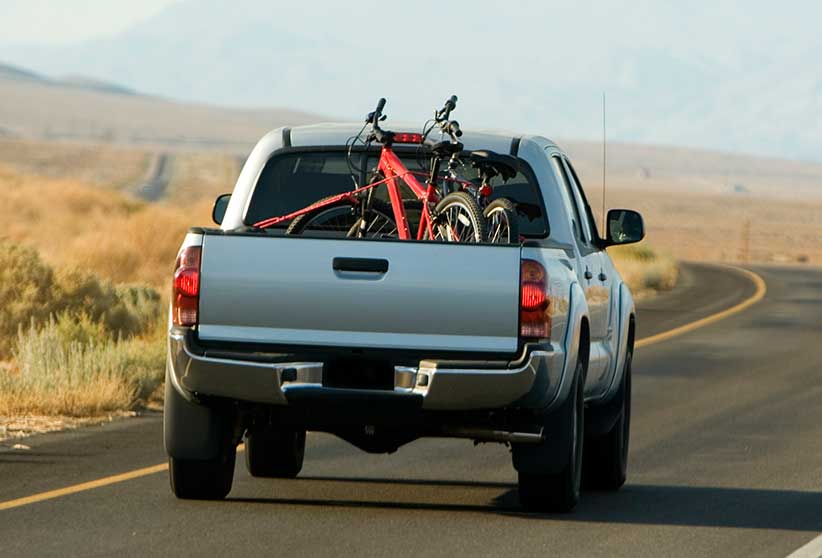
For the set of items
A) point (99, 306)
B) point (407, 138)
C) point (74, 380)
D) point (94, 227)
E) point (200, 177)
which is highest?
point (407, 138)

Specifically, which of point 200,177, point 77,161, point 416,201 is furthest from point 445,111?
point 77,161

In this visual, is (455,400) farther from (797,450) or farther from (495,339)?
(797,450)

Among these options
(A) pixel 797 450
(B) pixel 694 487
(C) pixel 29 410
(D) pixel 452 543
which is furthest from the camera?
(C) pixel 29 410

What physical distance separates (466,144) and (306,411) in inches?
79.9

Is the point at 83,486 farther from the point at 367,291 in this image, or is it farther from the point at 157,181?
the point at 157,181

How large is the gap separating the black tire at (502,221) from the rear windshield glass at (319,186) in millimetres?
460

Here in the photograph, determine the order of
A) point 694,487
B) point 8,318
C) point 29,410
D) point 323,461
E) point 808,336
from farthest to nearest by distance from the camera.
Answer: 1. point 808,336
2. point 8,318
3. point 29,410
4. point 323,461
5. point 694,487

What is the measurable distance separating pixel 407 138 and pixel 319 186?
544 mm

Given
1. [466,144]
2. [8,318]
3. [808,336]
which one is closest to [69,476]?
[466,144]

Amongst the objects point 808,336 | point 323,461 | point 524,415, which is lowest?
point 808,336

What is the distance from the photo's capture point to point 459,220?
31.7 feet

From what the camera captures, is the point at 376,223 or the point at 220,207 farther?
the point at 220,207

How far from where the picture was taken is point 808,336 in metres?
24.7

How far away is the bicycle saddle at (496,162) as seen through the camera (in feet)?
32.7
